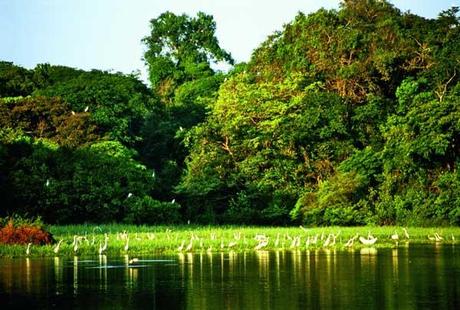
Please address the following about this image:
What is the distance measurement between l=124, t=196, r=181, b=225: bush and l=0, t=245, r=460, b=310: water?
16.7 m

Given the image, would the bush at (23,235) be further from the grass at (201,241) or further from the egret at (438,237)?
the egret at (438,237)

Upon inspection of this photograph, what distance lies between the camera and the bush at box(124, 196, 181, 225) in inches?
1799

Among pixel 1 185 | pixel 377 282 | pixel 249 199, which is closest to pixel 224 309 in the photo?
pixel 377 282

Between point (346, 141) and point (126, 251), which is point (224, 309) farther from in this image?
point (346, 141)

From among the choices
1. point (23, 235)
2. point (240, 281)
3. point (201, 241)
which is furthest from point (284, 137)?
point (240, 281)

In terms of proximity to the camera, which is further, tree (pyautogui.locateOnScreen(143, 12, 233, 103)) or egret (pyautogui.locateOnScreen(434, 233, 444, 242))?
tree (pyautogui.locateOnScreen(143, 12, 233, 103))

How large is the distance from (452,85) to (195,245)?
57.1 ft

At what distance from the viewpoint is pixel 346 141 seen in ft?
156

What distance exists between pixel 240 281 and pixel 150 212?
25.9 m

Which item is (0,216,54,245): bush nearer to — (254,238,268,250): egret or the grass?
the grass

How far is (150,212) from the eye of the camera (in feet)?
152

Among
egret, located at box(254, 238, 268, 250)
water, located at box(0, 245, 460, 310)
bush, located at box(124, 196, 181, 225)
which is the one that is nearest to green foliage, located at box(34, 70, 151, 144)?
bush, located at box(124, 196, 181, 225)

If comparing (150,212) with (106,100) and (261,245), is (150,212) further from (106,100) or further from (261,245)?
(261,245)

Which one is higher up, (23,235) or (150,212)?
(150,212)
